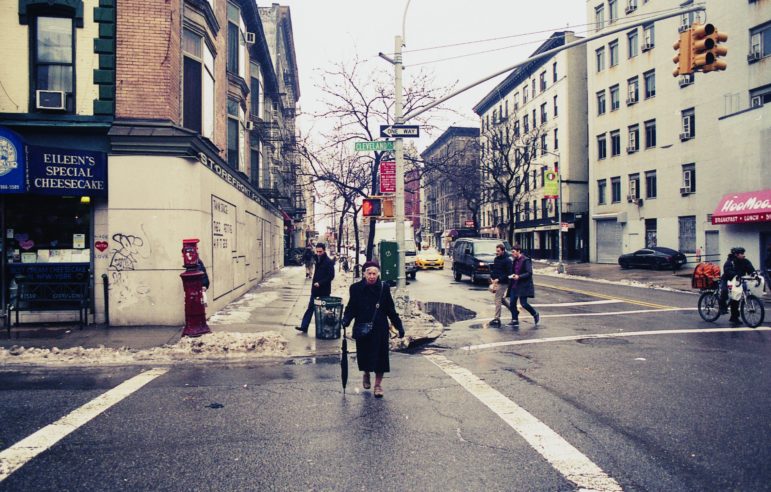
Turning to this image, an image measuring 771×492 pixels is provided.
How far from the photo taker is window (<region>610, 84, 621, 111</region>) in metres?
41.7

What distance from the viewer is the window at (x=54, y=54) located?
40.0ft

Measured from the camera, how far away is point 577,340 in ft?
35.3

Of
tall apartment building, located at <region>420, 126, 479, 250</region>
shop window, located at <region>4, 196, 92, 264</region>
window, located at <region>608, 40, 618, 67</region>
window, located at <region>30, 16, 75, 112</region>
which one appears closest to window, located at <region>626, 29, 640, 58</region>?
window, located at <region>608, 40, 618, 67</region>

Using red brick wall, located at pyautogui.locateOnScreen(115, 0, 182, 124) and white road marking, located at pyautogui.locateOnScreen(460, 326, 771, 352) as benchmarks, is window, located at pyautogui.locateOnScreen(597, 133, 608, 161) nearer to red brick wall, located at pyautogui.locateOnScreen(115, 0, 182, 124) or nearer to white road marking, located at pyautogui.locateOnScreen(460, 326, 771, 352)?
white road marking, located at pyautogui.locateOnScreen(460, 326, 771, 352)

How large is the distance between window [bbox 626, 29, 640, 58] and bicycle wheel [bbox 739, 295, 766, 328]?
32233mm

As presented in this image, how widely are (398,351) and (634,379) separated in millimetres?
4085

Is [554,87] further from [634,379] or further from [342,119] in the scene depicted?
[634,379]

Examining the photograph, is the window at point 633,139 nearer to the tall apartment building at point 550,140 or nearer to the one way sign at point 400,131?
the tall apartment building at point 550,140

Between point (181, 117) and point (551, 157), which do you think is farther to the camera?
point (551, 157)

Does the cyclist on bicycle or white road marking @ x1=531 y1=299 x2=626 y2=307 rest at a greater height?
the cyclist on bicycle

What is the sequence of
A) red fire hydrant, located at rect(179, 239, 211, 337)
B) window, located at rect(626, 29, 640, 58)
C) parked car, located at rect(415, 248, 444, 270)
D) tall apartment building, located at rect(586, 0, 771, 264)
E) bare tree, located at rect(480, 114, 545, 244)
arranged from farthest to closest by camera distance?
bare tree, located at rect(480, 114, 545, 244)
window, located at rect(626, 29, 640, 58)
parked car, located at rect(415, 248, 444, 270)
tall apartment building, located at rect(586, 0, 771, 264)
red fire hydrant, located at rect(179, 239, 211, 337)

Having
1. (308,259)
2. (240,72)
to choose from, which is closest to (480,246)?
(308,259)

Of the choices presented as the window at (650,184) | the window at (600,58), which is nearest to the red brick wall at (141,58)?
the window at (650,184)

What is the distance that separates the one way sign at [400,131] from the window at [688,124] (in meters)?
27.7
